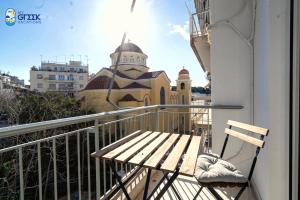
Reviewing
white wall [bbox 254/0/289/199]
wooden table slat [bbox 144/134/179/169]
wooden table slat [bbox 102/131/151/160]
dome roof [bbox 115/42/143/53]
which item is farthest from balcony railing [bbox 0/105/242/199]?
dome roof [bbox 115/42/143/53]

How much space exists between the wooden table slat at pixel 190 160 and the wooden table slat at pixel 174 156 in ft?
0.15

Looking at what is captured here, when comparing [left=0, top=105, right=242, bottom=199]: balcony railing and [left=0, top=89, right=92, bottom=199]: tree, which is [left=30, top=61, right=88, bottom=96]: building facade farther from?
[left=0, top=105, right=242, bottom=199]: balcony railing

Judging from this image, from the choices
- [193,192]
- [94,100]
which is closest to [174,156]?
[193,192]

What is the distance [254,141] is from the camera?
1.44 meters

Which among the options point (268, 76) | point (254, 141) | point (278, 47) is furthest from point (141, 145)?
point (278, 47)

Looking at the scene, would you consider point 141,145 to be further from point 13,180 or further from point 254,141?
point 13,180

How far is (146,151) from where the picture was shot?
1514 millimetres

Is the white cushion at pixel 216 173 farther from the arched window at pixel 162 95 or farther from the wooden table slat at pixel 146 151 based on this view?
the arched window at pixel 162 95

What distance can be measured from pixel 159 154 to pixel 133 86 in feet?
59.4

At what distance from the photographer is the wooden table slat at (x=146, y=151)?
1.34 meters

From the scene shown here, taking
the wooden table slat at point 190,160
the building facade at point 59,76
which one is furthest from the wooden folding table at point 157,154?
the building facade at point 59,76

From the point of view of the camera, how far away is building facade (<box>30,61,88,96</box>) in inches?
1435

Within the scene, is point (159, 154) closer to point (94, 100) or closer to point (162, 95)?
point (94, 100)

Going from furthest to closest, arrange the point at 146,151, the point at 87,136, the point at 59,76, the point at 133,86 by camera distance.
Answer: the point at 59,76 → the point at 133,86 → the point at 87,136 → the point at 146,151
